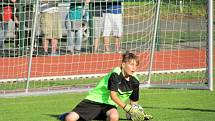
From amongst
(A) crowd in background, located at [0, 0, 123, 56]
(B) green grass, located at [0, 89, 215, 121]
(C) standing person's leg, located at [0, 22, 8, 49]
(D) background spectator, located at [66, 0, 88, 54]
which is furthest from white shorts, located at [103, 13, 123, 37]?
(B) green grass, located at [0, 89, 215, 121]

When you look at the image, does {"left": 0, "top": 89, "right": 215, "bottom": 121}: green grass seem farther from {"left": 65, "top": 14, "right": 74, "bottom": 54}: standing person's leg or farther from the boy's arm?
{"left": 65, "top": 14, "right": 74, "bottom": 54}: standing person's leg

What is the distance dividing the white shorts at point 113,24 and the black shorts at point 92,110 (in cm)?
549

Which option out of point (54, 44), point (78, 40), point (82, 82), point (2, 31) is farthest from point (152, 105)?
point (2, 31)

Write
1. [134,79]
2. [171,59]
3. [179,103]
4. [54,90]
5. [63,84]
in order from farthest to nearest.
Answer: [171,59]
[63,84]
[54,90]
[179,103]
[134,79]

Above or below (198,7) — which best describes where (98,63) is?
below

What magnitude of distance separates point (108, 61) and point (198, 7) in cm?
226

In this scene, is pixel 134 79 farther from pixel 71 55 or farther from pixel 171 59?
pixel 171 59

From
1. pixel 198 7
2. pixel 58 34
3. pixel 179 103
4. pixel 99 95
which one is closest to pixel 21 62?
pixel 58 34

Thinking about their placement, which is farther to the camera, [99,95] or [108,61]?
[108,61]

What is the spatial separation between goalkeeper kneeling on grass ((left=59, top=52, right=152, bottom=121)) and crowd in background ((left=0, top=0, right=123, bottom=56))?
5.27 metres

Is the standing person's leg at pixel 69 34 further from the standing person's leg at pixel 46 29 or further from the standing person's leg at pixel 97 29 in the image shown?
the standing person's leg at pixel 97 29

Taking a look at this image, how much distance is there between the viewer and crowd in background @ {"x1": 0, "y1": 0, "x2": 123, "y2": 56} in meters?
14.1

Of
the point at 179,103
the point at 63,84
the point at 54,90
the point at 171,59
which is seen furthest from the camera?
the point at 171,59

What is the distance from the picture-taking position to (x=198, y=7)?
47.8 feet
